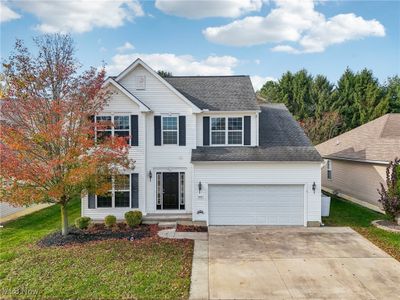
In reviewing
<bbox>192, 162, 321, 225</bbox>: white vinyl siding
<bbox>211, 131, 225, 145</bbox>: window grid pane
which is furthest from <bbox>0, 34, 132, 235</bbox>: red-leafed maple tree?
<bbox>211, 131, 225, 145</bbox>: window grid pane

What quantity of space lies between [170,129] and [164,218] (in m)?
4.42

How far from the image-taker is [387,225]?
13266 millimetres

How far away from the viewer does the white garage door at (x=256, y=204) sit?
13828mm

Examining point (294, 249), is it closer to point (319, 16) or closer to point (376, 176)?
point (376, 176)

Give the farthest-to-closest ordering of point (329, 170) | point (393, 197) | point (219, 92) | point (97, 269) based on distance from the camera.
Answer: point (329, 170) < point (219, 92) < point (393, 197) < point (97, 269)

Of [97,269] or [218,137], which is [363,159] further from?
[97,269]

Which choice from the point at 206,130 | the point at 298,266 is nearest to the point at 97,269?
the point at 298,266

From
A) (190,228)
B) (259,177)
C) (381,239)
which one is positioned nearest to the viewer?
(381,239)

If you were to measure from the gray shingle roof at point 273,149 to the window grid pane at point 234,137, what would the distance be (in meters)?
0.42

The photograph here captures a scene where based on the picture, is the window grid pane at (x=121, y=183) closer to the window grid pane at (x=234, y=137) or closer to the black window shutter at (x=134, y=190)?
the black window shutter at (x=134, y=190)

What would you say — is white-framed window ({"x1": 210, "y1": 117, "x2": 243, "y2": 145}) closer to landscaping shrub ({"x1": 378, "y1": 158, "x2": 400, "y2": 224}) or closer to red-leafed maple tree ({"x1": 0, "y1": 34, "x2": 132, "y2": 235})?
red-leafed maple tree ({"x1": 0, "y1": 34, "x2": 132, "y2": 235})

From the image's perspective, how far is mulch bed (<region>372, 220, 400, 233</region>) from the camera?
1268 cm

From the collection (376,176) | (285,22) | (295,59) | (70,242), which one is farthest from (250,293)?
(295,59)

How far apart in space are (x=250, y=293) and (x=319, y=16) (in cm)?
1626
